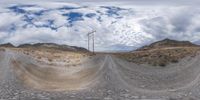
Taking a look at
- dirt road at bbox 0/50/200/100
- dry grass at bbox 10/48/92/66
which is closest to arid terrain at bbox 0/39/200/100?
dirt road at bbox 0/50/200/100

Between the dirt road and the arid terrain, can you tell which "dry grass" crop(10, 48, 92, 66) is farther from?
the dirt road

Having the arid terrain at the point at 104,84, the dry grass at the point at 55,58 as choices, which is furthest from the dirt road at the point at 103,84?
the dry grass at the point at 55,58

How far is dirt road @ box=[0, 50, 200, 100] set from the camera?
3356 cm

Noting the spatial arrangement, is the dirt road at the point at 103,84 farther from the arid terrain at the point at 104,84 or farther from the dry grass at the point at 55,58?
the dry grass at the point at 55,58

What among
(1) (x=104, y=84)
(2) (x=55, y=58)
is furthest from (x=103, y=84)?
(2) (x=55, y=58)

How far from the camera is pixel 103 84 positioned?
40.0 m

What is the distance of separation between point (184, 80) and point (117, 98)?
12248mm

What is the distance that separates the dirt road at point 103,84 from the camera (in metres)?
33.6

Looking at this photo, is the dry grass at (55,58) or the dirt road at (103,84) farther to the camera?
the dry grass at (55,58)

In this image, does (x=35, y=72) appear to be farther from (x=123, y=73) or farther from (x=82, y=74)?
(x=123, y=73)

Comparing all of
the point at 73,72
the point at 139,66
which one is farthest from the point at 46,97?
→ the point at 139,66

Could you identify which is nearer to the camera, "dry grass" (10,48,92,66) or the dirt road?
the dirt road

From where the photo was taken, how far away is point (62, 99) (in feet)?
103

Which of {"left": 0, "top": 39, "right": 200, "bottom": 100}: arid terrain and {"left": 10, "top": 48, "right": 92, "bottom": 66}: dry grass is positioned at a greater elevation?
{"left": 0, "top": 39, "right": 200, "bottom": 100}: arid terrain
